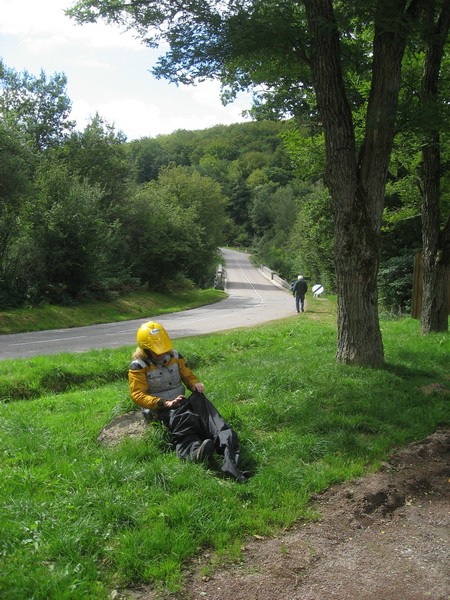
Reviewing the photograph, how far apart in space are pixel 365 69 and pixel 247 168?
118 metres

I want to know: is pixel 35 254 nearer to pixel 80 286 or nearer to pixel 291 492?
pixel 80 286

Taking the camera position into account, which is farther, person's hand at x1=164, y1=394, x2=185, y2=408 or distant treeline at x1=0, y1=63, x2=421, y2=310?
distant treeline at x1=0, y1=63, x2=421, y2=310

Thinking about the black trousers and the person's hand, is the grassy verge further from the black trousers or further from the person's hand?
the black trousers

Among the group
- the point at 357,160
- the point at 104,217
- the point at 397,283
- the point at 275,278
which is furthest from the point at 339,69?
the point at 275,278

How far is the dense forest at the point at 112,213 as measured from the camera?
1878 centimetres

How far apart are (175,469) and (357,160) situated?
18.3ft

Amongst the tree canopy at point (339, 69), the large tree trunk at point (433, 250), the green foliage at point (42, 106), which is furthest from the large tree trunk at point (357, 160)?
the green foliage at point (42, 106)

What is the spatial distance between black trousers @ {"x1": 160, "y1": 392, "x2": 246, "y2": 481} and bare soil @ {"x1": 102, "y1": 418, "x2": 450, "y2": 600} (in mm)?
922

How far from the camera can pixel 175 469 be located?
4.43 m

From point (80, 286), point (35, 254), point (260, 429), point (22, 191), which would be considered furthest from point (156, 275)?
point (260, 429)

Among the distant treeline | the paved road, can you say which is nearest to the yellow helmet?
the paved road

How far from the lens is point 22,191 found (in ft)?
64.7

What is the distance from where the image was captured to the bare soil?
3082 mm

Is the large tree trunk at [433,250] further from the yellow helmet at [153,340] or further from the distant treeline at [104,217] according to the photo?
the yellow helmet at [153,340]
